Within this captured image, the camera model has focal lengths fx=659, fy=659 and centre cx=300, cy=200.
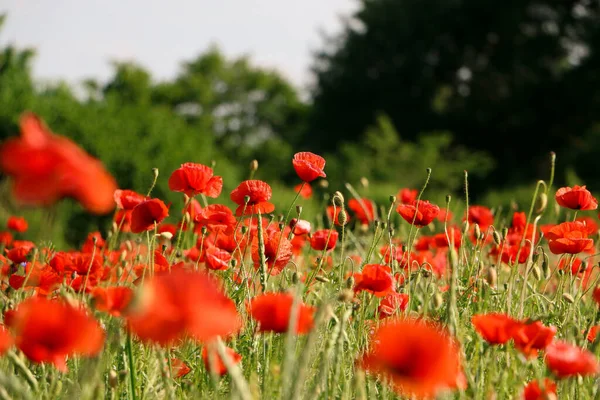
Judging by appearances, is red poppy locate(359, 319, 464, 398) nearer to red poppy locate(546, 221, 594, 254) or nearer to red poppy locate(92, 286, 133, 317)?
red poppy locate(92, 286, 133, 317)

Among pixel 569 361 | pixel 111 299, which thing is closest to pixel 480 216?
pixel 569 361

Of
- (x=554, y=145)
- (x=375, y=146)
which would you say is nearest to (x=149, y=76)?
(x=554, y=145)

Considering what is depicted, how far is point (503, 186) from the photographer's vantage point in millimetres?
17391

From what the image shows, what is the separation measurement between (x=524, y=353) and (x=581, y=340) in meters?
0.29

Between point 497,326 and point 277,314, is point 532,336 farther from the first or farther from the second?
point 277,314

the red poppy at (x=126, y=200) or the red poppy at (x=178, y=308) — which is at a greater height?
the red poppy at (x=126, y=200)

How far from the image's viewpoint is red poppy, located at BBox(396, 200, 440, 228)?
5.82 ft

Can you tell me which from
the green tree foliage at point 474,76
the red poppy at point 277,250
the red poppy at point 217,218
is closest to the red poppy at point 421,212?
the red poppy at point 277,250

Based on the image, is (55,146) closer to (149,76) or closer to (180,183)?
(180,183)

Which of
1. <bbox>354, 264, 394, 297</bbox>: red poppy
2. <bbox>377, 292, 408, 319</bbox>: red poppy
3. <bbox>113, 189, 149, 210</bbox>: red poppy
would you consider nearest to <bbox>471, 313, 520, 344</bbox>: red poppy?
<bbox>354, 264, 394, 297</bbox>: red poppy

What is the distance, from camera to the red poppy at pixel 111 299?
1.10m

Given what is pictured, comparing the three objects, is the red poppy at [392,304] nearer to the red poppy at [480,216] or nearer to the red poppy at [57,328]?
the red poppy at [480,216]

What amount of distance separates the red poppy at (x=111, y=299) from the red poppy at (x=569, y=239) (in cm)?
108

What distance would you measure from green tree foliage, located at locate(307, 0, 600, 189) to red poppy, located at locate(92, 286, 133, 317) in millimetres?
16981
